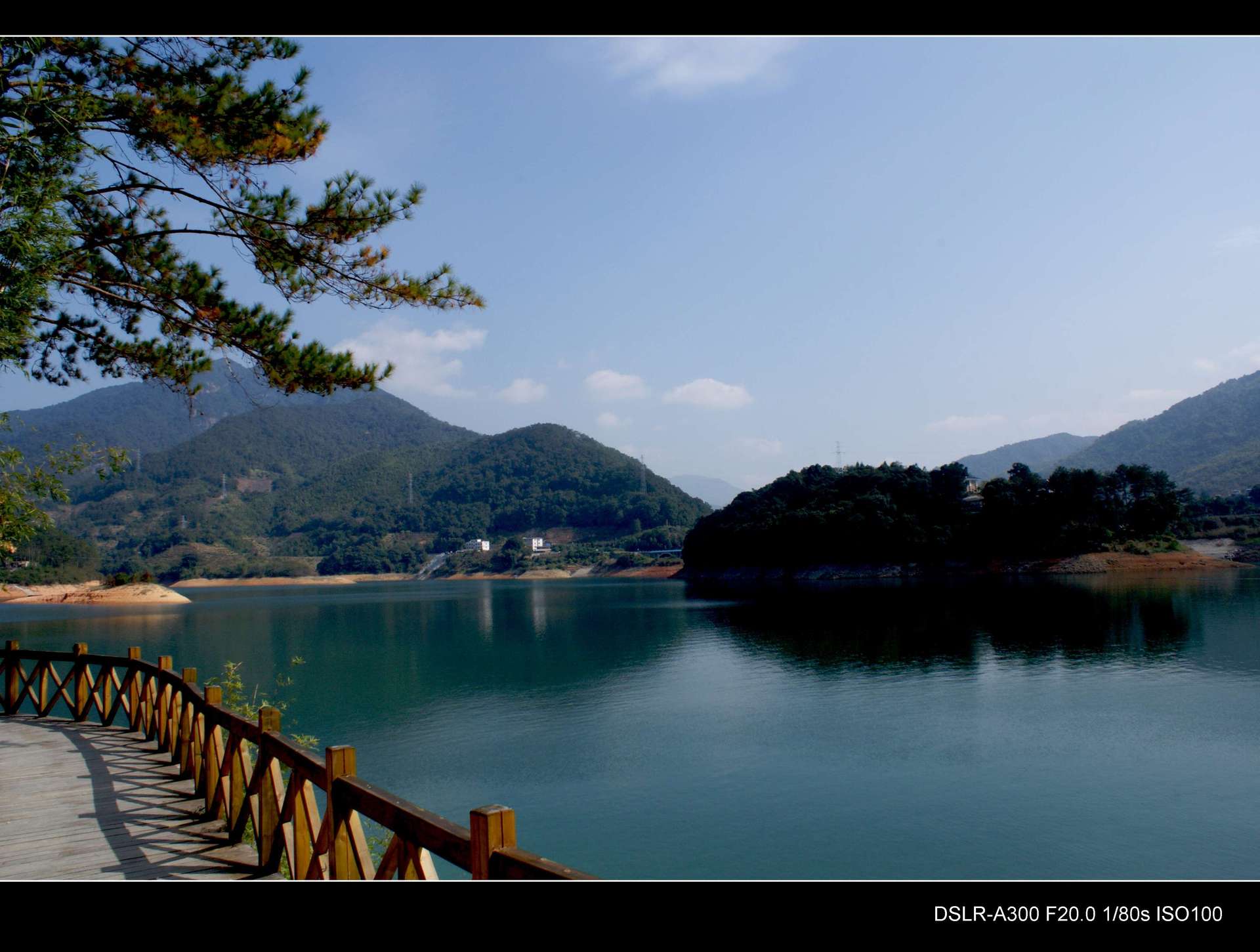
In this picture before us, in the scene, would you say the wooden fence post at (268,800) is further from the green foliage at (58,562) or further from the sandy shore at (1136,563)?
the green foliage at (58,562)

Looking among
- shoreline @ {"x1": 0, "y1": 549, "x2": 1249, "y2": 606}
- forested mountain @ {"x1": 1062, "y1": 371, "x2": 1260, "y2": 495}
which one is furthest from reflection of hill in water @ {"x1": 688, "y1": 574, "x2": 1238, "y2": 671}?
forested mountain @ {"x1": 1062, "y1": 371, "x2": 1260, "y2": 495}

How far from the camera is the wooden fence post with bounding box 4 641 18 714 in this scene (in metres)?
10.6

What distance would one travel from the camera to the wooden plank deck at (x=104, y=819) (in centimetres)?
485

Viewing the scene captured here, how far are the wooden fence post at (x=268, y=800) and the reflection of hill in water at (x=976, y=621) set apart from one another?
22191 millimetres

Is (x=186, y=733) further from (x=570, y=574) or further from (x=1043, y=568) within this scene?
(x=570, y=574)

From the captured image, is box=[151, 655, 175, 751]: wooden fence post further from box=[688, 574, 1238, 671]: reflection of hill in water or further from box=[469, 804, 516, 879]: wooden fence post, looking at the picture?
box=[688, 574, 1238, 671]: reflection of hill in water

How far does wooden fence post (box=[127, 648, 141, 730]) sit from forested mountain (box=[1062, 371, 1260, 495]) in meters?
109

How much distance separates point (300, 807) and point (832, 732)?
1417 cm

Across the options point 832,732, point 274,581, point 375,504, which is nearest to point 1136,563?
point 832,732

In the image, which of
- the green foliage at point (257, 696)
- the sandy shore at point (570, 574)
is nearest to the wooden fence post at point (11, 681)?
the green foliage at point (257, 696)

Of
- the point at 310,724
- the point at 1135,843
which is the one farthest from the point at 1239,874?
the point at 310,724

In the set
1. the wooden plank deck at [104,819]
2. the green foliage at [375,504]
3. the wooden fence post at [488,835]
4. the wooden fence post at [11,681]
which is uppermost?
the green foliage at [375,504]
